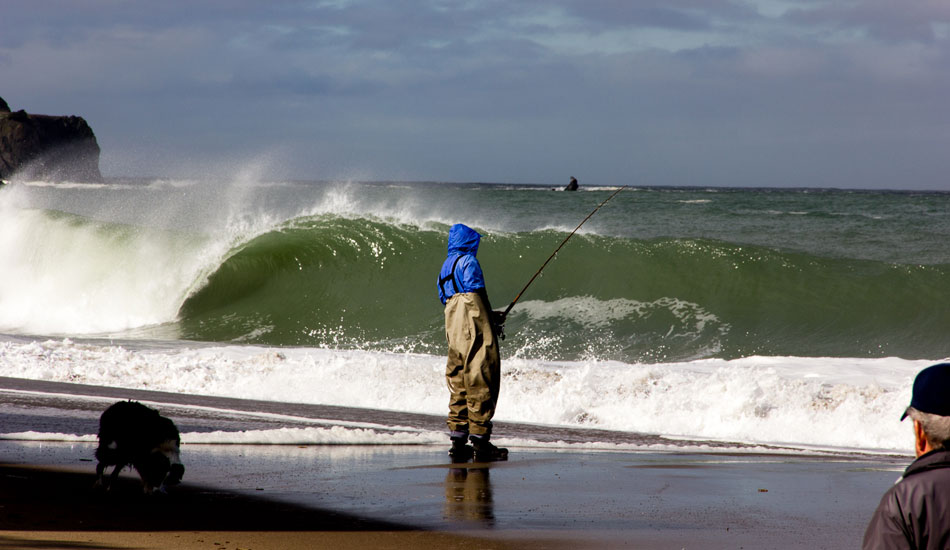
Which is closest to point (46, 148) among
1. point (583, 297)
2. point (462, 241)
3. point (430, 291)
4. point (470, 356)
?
point (430, 291)

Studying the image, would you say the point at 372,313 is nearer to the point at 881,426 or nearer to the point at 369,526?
the point at 881,426

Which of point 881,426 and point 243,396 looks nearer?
point 881,426

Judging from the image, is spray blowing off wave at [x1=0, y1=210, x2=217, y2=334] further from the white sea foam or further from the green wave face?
the white sea foam

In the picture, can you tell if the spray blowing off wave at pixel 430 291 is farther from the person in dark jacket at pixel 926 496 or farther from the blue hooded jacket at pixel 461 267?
the person in dark jacket at pixel 926 496

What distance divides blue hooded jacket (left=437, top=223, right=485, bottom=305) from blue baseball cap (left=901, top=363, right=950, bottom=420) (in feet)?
16.4

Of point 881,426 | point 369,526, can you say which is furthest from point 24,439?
point 881,426

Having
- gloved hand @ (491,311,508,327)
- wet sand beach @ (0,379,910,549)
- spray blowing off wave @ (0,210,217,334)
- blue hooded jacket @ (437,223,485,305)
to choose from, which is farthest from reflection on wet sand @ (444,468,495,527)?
spray blowing off wave @ (0,210,217,334)

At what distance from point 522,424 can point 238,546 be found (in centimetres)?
567

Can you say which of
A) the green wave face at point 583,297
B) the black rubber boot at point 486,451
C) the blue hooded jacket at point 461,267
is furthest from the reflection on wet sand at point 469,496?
the green wave face at point 583,297

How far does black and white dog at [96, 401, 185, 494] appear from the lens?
5.14 metres

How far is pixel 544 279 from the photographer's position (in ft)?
67.5

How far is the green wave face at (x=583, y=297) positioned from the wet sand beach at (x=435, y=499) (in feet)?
28.4

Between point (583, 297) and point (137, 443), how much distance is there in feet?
48.9

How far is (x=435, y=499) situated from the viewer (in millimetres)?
5375
